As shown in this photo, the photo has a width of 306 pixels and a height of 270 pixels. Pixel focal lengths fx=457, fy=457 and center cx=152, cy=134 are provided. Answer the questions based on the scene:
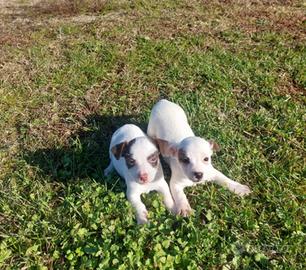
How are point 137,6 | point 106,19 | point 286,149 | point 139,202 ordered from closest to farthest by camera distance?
point 139,202 → point 286,149 → point 106,19 → point 137,6

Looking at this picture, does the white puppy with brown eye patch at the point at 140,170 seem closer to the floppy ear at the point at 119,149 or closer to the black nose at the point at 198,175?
the floppy ear at the point at 119,149

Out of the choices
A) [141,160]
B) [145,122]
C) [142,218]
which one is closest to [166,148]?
[141,160]

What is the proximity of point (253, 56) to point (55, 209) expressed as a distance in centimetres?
418

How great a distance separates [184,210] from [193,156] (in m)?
0.53

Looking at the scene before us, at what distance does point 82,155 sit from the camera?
5.15 meters

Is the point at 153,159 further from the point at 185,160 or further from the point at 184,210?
the point at 184,210

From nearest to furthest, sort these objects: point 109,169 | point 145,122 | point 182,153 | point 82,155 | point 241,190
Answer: point 182,153 → point 241,190 → point 109,169 → point 82,155 → point 145,122

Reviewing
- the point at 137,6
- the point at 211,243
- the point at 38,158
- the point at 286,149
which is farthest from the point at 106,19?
the point at 211,243

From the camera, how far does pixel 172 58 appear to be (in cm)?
713

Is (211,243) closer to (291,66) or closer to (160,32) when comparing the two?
(291,66)

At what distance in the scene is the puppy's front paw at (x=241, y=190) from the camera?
14.8ft

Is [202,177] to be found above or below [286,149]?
above

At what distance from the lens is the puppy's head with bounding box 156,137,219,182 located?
4.09 m

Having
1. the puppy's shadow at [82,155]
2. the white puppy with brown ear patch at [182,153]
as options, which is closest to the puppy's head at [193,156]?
the white puppy with brown ear patch at [182,153]
